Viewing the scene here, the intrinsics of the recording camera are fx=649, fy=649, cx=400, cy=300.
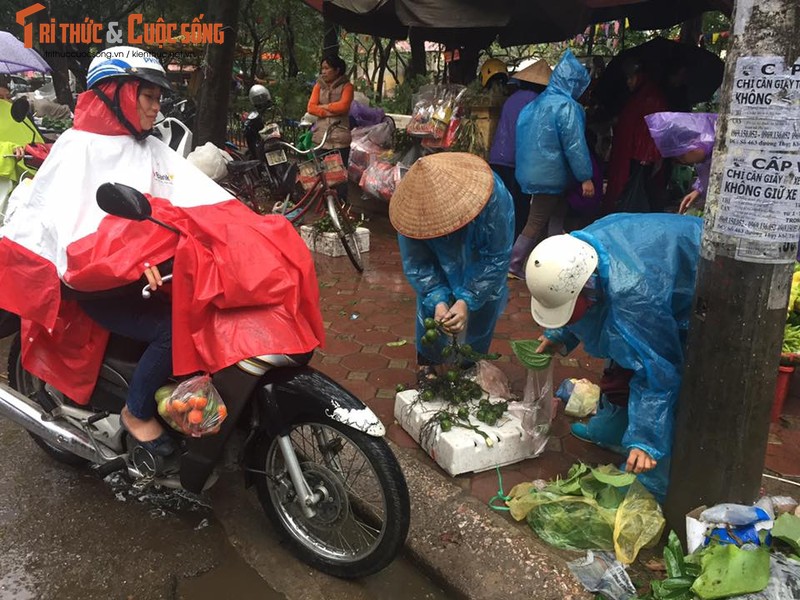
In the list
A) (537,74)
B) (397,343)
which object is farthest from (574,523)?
(537,74)

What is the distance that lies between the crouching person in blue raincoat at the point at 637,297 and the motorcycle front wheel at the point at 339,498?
0.80m

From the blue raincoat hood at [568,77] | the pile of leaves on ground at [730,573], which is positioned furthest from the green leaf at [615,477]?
the blue raincoat hood at [568,77]

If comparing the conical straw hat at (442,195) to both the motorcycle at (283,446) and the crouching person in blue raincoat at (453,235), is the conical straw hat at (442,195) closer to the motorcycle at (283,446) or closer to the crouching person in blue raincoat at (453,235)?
the crouching person in blue raincoat at (453,235)

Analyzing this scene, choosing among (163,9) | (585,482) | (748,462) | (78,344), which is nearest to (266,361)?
(78,344)

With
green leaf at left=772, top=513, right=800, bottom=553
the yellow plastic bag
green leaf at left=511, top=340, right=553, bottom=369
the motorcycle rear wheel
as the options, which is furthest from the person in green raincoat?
green leaf at left=772, top=513, right=800, bottom=553

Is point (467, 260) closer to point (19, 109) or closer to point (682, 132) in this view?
point (682, 132)

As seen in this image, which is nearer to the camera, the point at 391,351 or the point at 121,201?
the point at 121,201

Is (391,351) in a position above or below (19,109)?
below

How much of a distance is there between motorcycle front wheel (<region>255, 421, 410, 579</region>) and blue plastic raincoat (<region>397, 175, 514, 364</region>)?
3.16 ft

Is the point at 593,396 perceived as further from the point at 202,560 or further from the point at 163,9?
the point at 163,9

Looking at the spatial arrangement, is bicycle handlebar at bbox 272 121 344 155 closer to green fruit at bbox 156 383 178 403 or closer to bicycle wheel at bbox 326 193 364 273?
bicycle wheel at bbox 326 193 364 273

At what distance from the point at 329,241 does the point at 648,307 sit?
4545 mm

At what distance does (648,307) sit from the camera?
233 centimetres

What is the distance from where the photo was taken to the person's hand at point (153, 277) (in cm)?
219
